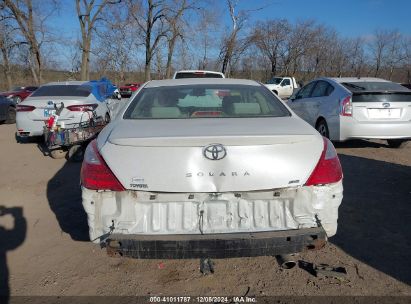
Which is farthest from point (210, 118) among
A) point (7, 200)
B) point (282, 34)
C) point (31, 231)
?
point (282, 34)

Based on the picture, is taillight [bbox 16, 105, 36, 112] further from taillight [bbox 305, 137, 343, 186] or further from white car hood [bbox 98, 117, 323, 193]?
taillight [bbox 305, 137, 343, 186]

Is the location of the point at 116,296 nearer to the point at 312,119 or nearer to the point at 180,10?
the point at 312,119

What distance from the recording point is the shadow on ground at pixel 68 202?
4023mm

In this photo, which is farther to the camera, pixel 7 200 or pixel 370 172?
pixel 370 172

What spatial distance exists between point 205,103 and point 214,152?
1.19 metres

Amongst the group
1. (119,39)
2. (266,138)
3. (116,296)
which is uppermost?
(119,39)

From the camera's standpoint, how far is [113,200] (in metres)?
2.64

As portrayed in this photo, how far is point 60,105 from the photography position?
7945mm

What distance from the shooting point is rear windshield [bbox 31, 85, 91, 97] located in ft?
27.7

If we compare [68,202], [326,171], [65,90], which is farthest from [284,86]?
[326,171]

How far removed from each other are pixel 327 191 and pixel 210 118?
111cm

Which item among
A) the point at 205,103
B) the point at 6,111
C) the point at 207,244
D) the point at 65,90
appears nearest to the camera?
the point at 207,244

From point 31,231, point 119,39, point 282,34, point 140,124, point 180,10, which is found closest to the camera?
point 140,124

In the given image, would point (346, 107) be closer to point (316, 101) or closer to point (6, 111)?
point (316, 101)
